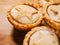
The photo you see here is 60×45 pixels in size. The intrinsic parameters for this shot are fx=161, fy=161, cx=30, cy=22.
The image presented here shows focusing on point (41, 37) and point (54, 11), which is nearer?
point (41, 37)

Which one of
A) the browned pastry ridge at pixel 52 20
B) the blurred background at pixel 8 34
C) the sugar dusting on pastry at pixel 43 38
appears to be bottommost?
the blurred background at pixel 8 34

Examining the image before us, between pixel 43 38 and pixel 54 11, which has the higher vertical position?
pixel 54 11

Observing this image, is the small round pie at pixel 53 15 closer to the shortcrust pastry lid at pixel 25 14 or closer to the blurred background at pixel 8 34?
the shortcrust pastry lid at pixel 25 14

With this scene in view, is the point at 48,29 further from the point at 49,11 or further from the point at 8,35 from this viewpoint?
the point at 8,35

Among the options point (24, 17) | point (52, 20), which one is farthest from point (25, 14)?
point (52, 20)

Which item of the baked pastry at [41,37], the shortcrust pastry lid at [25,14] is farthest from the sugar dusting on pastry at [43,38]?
the shortcrust pastry lid at [25,14]

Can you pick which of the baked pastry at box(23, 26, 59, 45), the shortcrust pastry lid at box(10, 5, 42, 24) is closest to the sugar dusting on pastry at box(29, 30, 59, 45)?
the baked pastry at box(23, 26, 59, 45)

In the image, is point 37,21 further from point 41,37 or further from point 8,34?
point 8,34

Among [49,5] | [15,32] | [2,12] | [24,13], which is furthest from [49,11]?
[2,12]
